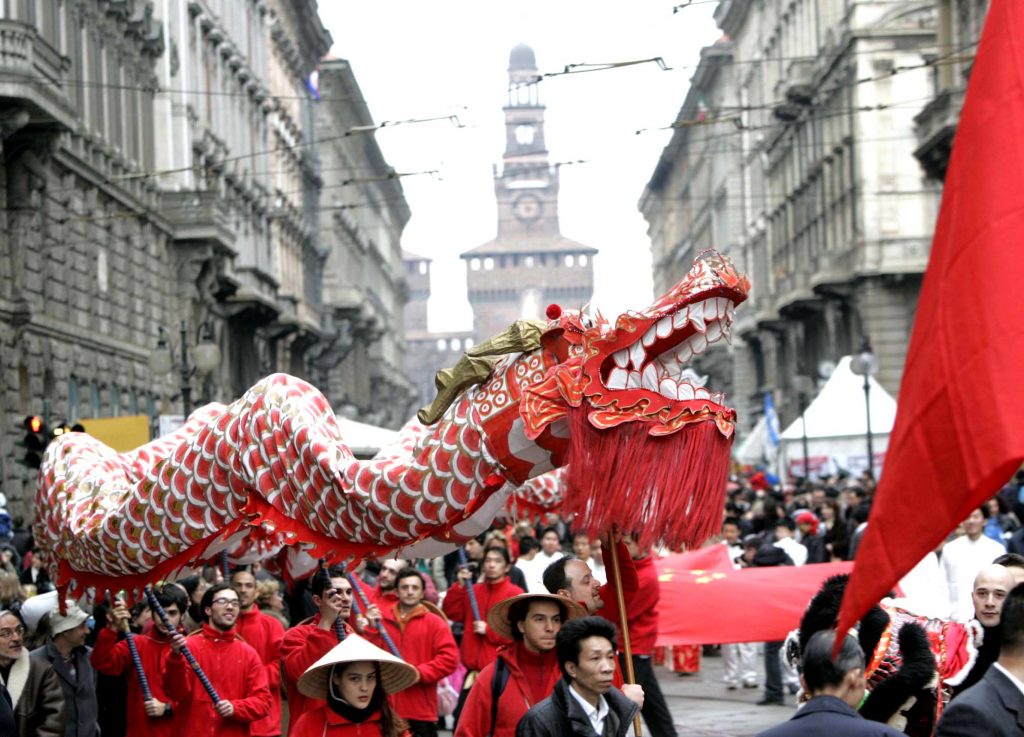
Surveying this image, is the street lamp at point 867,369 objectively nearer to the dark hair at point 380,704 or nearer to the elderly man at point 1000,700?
the dark hair at point 380,704

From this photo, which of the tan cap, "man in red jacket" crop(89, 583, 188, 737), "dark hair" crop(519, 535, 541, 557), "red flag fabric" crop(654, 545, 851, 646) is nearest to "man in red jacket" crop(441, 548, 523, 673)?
"red flag fabric" crop(654, 545, 851, 646)

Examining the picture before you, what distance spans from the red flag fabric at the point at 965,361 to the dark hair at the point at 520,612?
3.54m

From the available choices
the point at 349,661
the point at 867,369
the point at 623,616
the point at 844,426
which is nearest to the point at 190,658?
the point at 349,661

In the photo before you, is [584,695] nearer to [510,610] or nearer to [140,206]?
[510,610]

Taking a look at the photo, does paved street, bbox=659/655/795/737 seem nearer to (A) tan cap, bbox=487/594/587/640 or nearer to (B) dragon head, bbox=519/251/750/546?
(A) tan cap, bbox=487/594/587/640

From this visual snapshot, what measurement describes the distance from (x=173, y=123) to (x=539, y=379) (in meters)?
35.9

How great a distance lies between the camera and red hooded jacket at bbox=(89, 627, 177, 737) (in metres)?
10.2

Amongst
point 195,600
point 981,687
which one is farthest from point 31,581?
point 981,687

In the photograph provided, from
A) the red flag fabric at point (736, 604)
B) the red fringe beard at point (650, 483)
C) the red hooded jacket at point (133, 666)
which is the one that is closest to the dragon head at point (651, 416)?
the red fringe beard at point (650, 483)

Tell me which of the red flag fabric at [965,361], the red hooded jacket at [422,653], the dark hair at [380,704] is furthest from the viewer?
the red hooded jacket at [422,653]

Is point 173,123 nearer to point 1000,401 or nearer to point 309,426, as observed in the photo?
point 309,426

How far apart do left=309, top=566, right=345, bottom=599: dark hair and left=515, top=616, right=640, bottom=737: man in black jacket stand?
8.18ft

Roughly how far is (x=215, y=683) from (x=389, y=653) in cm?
131

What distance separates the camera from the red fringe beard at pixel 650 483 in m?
6.84
